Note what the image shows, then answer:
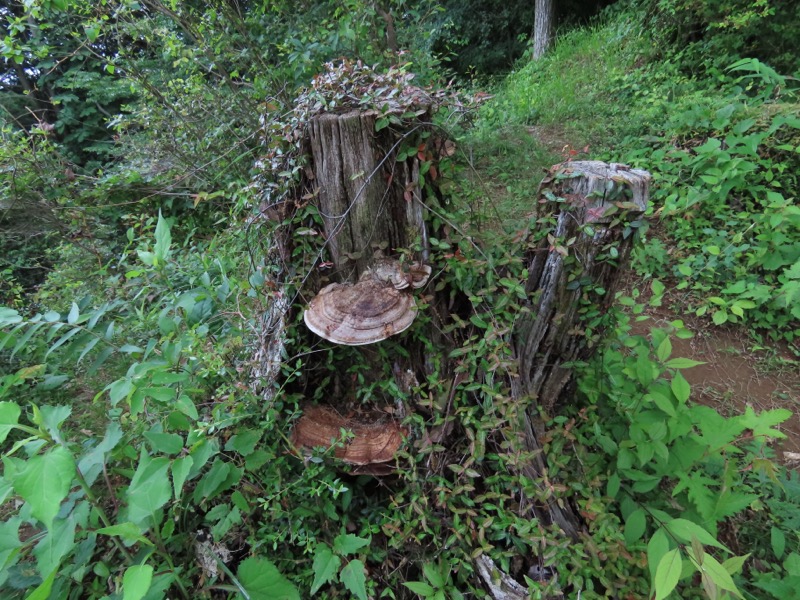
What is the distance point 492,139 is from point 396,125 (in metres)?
5.01

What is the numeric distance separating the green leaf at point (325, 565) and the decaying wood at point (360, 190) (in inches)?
52.1

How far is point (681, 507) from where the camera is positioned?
2102mm

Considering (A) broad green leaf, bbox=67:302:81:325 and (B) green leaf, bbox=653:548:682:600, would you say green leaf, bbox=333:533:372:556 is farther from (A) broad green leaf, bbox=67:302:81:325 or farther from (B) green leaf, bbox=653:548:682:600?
→ (A) broad green leaf, bbox=67:302:81:325

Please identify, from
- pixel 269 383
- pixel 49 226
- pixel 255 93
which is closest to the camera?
pixel 269 383

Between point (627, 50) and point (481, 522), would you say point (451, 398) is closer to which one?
point (481, 522)

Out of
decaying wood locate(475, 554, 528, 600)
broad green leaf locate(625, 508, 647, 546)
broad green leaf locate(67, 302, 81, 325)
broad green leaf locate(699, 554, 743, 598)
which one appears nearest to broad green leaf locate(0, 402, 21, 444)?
broad green leaf locate(67, 302, 81, 325)

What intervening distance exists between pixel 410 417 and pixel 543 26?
1094 cm

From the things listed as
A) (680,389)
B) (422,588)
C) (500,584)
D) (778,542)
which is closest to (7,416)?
(422,588)

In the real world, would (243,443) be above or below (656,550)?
above

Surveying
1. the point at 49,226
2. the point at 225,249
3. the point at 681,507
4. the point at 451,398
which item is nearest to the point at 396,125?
the point at 451,398

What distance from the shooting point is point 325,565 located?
6.01 ft

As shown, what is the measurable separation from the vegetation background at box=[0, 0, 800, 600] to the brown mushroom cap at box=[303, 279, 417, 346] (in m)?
0.28

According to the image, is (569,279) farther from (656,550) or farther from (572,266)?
(656,550)

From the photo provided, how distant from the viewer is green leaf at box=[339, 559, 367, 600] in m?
1.72
